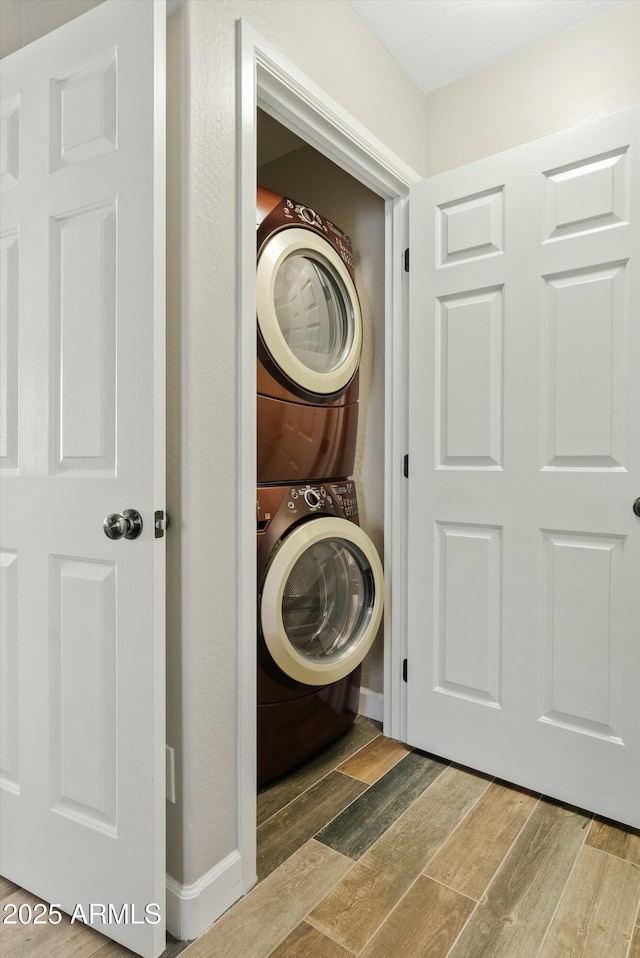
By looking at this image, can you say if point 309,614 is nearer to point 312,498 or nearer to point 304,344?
point 312,498

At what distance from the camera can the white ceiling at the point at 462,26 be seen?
1788 mm

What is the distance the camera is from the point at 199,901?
1.27m

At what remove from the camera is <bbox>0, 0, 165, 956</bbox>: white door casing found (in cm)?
117

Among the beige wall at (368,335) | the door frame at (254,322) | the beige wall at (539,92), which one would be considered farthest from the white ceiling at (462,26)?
the beige wall at (368,335)

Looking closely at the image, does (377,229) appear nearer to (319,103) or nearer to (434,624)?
(319,103)

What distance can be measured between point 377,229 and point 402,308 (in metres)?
0.41

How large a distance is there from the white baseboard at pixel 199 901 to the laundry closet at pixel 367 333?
1085 mm

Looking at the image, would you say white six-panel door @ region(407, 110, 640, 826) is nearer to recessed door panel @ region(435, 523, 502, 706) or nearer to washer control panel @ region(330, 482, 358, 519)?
recessed door panel @ region(435, 523, 502, 706)

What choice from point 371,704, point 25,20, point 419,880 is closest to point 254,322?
point 25,20

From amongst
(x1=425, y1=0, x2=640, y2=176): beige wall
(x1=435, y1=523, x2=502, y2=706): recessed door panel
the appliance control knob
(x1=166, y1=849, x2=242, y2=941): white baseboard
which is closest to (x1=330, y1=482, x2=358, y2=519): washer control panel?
the appliance control knob

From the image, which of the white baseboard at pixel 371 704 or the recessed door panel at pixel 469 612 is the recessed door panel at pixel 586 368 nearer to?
the recessed door panel at pixel 469 612

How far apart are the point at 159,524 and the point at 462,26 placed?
74.1 inches

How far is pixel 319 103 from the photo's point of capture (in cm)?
163

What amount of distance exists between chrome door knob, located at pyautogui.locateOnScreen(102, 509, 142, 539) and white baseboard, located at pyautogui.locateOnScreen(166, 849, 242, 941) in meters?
0.78
